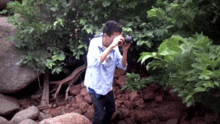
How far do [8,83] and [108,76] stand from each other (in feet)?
9.77

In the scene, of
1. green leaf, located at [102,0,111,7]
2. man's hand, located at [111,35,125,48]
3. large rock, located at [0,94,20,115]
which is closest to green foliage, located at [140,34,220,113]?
man's hand, located at [111,35,125,48]

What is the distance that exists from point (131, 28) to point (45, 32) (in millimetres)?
2002

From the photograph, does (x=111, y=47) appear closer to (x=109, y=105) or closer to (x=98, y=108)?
(x=98, y=108)

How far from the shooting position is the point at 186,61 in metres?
1.95

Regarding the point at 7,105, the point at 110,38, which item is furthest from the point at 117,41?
the point at 7,105

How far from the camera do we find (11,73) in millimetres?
5238

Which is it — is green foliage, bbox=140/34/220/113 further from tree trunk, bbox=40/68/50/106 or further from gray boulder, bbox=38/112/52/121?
tree trunk, bbox=40/68/50/106

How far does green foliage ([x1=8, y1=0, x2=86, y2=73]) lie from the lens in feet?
15.9

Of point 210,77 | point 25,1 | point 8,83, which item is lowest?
point 8,83

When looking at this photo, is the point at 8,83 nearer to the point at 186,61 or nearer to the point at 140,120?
the point at 140,120

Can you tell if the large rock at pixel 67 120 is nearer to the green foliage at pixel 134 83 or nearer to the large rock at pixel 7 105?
the green foliage at pixel 134 83

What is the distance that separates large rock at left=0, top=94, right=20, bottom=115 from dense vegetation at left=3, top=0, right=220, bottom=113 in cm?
91

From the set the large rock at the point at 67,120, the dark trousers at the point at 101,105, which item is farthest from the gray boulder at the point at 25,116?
the dark trousers at the point at 101,105

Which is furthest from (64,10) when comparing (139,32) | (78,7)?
(139,32)
